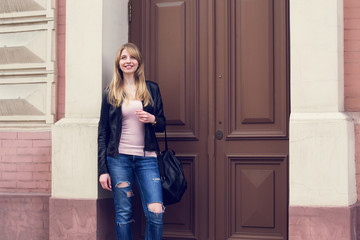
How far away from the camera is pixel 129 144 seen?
4.91 metres

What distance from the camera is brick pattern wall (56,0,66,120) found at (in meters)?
5.77

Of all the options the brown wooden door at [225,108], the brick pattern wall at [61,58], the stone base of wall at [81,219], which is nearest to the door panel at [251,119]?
the brown wooden door at [225,108]

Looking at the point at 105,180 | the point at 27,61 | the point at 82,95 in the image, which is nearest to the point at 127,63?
the point at 82,95

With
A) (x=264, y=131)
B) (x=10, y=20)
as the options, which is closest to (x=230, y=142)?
(x=264, y=131)

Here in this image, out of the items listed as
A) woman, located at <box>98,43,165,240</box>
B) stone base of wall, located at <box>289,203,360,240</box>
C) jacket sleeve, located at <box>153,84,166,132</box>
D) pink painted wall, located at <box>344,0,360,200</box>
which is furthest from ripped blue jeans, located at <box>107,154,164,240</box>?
pink painted wall, located at <box>344,0,360,200</box>

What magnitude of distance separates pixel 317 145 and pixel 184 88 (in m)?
1.54

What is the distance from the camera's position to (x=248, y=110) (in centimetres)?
543

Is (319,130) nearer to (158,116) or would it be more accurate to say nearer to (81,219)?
(158,116)

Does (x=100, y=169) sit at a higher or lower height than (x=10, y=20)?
lower

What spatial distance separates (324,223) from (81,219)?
226 centimetres

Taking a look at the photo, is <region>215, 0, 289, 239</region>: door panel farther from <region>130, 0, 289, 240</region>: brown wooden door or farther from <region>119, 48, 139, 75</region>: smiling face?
<region>119, 48, 139, 75</region>: smiling face

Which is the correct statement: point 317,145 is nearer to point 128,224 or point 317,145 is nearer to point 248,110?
point 248,110

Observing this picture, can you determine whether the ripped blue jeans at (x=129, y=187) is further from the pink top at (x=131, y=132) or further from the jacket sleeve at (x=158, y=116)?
the jacket sleeve at (x=158, y=116)

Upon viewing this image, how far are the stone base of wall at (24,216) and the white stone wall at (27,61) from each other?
787mm
